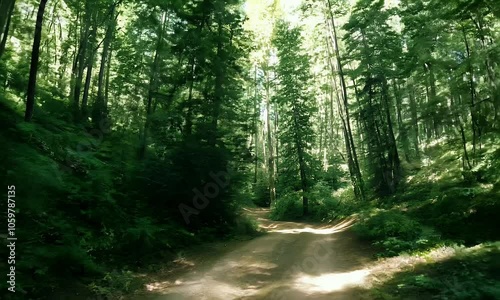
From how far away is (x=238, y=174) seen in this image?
44.1ft

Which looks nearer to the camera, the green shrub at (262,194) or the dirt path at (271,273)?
the dirt path at (271,273)

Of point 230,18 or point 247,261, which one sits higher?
point 230,18

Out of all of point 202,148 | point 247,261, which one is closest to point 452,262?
point 247,261

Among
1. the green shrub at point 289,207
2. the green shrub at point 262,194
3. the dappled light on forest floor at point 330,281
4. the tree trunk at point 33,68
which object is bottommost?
the dappled light on forest floor at point 330,281

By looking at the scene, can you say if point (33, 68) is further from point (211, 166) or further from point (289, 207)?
point (289, 207)

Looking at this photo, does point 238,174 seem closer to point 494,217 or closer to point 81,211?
point 81,211

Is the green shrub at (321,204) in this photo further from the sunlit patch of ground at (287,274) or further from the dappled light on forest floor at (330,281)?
the dappled light on forest floor at (330,281)

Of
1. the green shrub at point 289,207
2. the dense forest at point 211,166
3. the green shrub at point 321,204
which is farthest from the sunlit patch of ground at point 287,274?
the green shrub at point 289,207

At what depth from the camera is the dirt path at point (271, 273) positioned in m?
6.80

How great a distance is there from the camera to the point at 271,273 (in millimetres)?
8492

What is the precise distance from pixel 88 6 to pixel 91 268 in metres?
11.9

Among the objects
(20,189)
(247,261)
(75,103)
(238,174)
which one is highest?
(75,103)

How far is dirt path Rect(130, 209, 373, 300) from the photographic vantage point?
6797mm

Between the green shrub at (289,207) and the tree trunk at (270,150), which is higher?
the tree trunk at (270,150)
